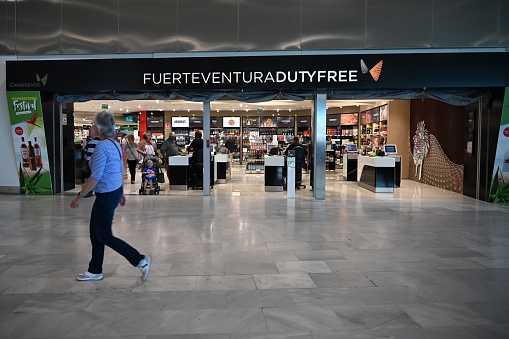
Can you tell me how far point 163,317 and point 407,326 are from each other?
187 cm

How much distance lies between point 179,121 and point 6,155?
12.9m

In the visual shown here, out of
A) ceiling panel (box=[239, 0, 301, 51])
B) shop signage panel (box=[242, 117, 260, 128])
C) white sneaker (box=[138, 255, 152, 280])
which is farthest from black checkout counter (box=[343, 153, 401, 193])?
shop signage panel (box=[242, 117, 260, 128])

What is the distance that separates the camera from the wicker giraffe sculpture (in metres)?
13.5

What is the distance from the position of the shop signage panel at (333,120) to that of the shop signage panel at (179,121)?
7.90 meters

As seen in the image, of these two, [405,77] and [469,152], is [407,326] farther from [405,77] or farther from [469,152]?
[469,152]

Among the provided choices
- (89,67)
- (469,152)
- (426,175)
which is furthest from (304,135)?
(89,67)

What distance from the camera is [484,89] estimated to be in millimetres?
9648

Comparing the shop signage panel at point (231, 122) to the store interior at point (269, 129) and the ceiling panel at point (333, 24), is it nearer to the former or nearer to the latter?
the store interior at point (269, 129)

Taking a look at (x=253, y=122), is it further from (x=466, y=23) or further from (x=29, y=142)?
(x=466, y=23)

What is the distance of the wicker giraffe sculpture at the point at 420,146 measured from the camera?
44.3ft

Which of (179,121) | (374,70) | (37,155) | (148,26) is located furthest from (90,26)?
(179,121)

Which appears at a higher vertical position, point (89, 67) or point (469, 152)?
point (89, 67)

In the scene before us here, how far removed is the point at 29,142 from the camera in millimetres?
10438

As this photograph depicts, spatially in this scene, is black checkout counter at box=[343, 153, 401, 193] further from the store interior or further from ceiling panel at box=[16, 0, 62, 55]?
ceiling panel at box=[16, 0, 62, 55]
